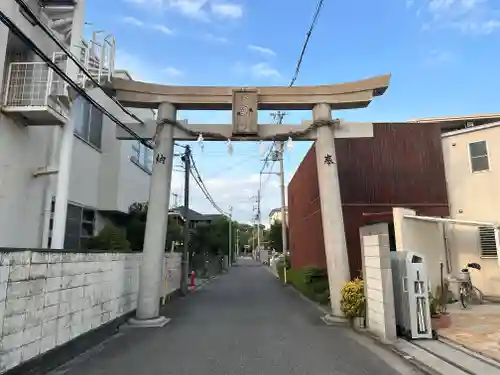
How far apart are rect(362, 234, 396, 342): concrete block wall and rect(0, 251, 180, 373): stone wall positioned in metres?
5.57

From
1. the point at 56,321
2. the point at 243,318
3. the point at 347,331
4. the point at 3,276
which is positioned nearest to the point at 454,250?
the point at 347,331

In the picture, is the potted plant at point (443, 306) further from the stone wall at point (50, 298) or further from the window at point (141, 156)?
the window at point (141, 156)

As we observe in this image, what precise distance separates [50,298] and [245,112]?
705 centimetres

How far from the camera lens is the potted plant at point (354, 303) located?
31.2ft

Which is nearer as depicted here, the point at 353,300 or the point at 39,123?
the point at 353,300

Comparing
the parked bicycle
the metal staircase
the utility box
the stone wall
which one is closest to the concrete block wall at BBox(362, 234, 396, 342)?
the utility box

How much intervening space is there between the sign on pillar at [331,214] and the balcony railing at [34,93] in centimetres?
664

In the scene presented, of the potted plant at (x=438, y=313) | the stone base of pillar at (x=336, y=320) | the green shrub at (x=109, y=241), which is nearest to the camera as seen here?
the potted plant at (x=438, y=313)

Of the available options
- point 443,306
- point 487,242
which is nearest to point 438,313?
point 443,306

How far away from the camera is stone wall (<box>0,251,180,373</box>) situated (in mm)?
4957

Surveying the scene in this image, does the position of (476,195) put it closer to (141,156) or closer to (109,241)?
(109,241)

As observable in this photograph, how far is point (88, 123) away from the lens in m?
14.6

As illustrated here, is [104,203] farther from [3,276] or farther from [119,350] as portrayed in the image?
[3,276]

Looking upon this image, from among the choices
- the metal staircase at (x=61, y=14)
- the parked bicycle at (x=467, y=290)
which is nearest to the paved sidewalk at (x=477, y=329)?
the parked bicycle at (x=467, y=290)
